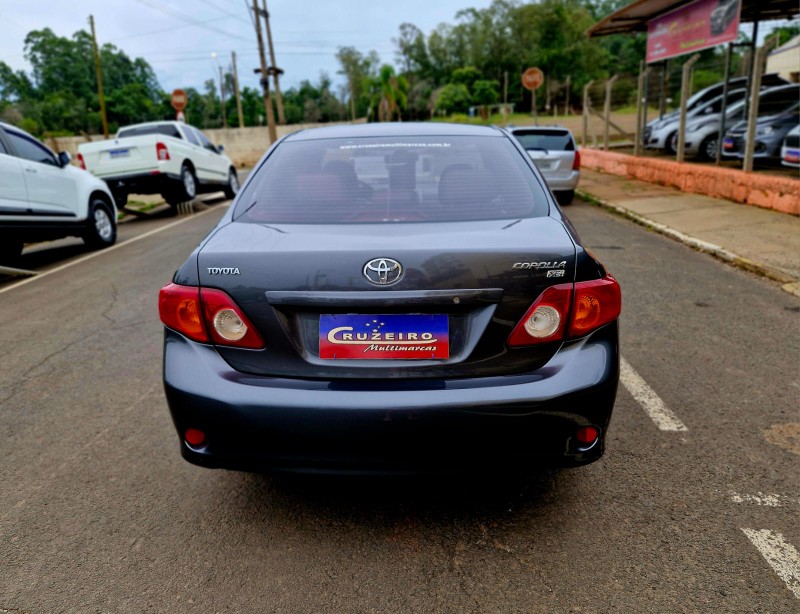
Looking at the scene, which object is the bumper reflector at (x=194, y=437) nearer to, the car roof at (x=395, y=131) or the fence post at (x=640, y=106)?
the car roof at (x=395, y=131)

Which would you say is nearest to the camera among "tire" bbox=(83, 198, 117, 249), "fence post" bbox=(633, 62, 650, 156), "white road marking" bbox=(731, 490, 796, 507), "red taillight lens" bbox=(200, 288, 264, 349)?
"red taillight lens" bbox=(200, 288, 264, 349)

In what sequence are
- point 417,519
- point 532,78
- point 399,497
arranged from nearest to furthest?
point 417,519
point 399,497
point 532,78

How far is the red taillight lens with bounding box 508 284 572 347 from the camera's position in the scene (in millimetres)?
2281

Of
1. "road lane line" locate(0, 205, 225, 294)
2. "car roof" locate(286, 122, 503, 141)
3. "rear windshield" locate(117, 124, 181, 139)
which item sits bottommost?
"road lane line" locate(0, 205, 225, 294)

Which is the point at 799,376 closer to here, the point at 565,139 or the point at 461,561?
the point at 461,561

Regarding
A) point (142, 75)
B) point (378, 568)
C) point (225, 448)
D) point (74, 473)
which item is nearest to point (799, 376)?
point (378, 568)

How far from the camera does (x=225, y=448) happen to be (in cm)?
236

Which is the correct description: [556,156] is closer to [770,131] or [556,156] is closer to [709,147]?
[770,131]

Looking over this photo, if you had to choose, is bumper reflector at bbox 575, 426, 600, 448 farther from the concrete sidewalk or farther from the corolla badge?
the concrete sidewalk

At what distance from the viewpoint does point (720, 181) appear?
11188mm

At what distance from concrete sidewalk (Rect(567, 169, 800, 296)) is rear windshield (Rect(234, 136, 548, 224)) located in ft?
14.2

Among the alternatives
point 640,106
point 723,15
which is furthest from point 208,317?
point 640,106

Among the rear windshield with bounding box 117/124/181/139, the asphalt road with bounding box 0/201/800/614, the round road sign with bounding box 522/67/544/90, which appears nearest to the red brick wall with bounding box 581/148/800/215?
the round road sign with bounding box 522/67/544/90

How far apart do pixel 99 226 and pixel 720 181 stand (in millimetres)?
10174
